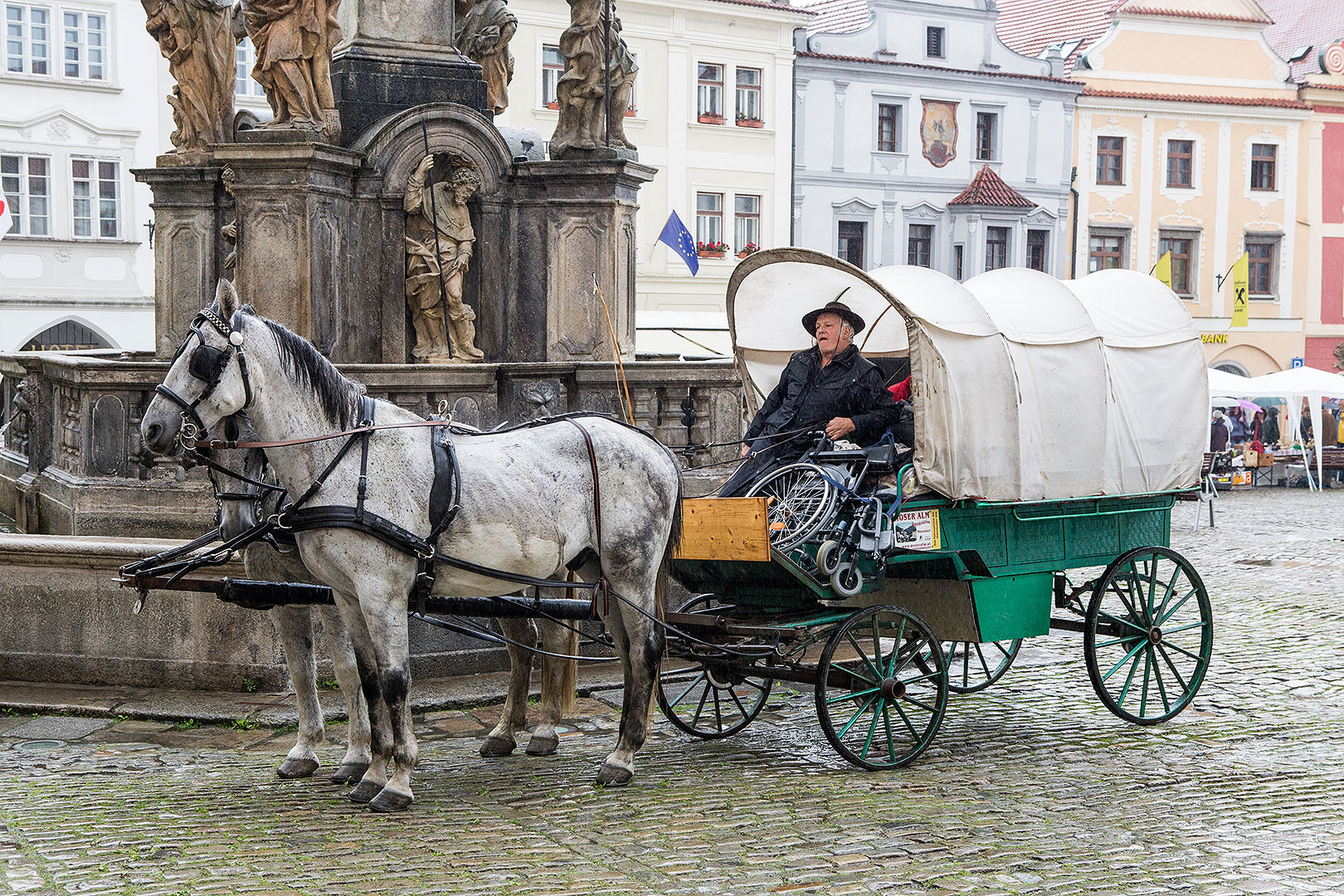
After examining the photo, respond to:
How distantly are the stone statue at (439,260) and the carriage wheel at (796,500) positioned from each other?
154 inches

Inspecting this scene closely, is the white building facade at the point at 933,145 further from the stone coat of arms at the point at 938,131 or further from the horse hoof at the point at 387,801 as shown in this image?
the horse hoof at the point at 387,801

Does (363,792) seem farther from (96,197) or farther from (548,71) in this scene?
(548,71)

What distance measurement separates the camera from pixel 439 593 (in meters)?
6.78

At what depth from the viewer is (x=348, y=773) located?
698 centimetres

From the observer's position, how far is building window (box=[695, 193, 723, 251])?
121ft

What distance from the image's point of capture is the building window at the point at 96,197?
3203 cm

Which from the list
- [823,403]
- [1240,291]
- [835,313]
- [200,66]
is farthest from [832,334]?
[1240,291]

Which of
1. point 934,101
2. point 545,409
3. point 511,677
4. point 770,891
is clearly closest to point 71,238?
point 934,101

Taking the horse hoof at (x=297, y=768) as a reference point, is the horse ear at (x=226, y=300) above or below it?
above

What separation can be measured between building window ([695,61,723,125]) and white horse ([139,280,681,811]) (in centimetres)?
3025

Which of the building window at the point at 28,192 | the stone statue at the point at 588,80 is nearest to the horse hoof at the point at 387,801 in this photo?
the stone statue at the point at 588,80

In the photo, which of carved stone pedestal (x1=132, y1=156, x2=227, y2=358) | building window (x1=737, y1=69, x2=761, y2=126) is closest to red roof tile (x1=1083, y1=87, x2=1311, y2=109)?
building window (x1=737, y1=69, x2=761, y2=126)

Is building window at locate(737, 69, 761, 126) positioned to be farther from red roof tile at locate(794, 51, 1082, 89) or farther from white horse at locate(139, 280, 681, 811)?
white horse at locate(139, 280, 681, 811)

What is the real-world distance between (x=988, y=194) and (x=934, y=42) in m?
4.30
